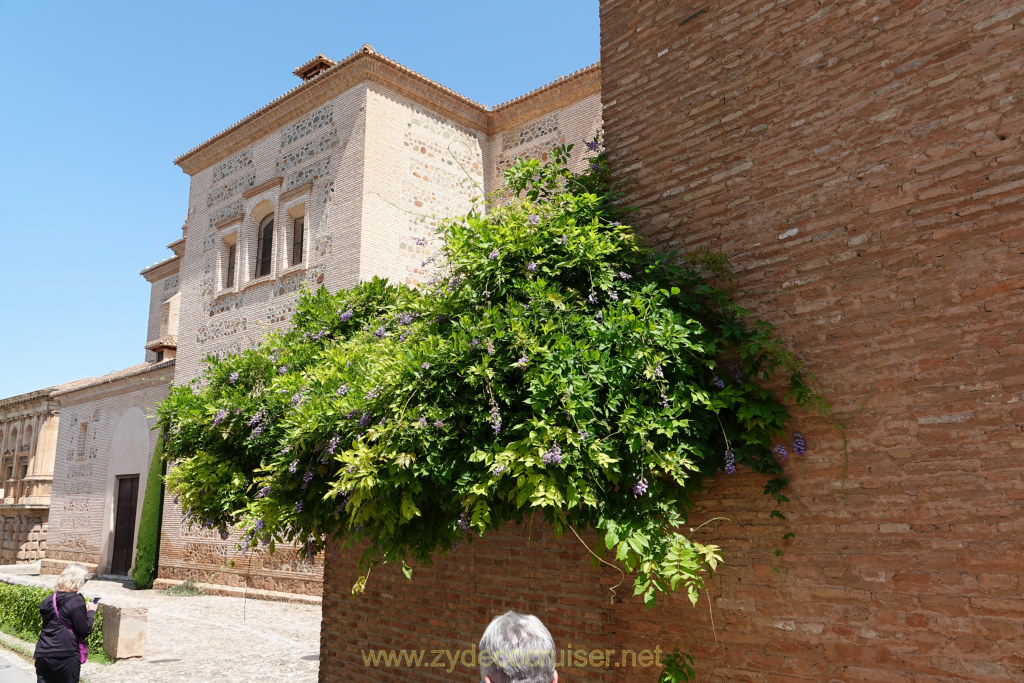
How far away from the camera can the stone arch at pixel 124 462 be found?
20.1m

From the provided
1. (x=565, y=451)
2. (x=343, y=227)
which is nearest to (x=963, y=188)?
(x=565, y=451)

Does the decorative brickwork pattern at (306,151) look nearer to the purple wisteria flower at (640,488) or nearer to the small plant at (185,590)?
the small plant at (185,590)

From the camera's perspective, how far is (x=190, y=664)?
902 centimetres

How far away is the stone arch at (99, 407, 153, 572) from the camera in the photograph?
20.1m

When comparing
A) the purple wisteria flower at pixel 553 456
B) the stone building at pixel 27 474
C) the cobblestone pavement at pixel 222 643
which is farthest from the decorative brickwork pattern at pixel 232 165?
the purple wisteria flower at pixel 553 456

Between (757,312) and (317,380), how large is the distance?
3262 mm

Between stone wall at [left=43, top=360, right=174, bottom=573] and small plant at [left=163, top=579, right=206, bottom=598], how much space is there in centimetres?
412

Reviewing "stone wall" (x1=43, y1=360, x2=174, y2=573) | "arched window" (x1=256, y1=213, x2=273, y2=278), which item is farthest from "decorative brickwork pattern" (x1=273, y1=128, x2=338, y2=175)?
"stone wall" (x1=43, y1=360, x2=174, y2=573)

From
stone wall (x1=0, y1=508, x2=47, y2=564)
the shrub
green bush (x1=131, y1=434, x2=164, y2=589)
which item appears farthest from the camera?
stone wall (x1=0, y1=508, x2=47, y2=564)

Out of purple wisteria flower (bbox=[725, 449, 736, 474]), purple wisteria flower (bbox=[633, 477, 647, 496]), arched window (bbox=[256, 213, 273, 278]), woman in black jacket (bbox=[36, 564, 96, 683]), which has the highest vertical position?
arched window (bbox=[256, 213, 273, 278])

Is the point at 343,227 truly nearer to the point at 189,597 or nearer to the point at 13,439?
the point at 189,597

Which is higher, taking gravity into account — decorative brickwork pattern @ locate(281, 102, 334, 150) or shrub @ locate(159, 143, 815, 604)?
decorative brickwork pattern @ locate(281, 102, 334, 150)

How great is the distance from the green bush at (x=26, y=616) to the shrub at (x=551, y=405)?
6.38 m

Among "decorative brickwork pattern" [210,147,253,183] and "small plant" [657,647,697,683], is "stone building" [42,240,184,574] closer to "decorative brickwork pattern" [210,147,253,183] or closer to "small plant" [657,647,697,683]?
"decorative brickwork pattern" [210,147,253,183]
